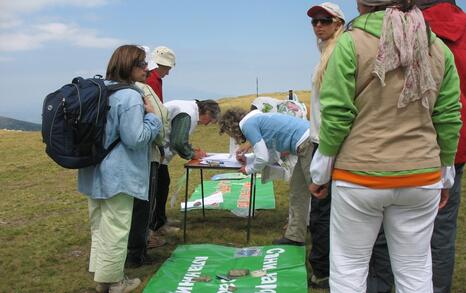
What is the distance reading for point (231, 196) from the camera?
7.37 meters

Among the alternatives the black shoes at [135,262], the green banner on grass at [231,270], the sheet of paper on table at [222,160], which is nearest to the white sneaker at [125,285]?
the green banner on grass at [231,270]

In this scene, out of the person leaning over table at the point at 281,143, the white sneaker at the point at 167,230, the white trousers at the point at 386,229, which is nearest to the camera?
the white trousers at the point at 386,229

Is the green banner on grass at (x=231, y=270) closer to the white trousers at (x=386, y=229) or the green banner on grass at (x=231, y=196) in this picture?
the white trousers at (x=386, y=229)

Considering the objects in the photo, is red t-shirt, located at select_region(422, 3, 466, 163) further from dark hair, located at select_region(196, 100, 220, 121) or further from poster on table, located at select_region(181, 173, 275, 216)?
poster on table, located at select_region(181, 173, 275, 216)

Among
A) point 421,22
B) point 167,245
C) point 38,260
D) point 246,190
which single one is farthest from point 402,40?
point 246,190

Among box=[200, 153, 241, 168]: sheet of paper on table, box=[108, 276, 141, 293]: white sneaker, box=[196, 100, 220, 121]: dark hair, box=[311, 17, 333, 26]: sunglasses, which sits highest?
box=[311, 17, 333, 26]: sunglasses

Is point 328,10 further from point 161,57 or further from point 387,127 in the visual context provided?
point 161,57

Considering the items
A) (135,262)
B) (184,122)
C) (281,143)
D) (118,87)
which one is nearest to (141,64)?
(118,87)

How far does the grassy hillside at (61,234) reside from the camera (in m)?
4.45

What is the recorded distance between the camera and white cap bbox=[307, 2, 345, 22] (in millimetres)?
3379

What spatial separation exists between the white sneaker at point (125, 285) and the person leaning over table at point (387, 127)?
2165 millimetres

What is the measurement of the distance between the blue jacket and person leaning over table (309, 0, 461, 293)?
1611 millimetres

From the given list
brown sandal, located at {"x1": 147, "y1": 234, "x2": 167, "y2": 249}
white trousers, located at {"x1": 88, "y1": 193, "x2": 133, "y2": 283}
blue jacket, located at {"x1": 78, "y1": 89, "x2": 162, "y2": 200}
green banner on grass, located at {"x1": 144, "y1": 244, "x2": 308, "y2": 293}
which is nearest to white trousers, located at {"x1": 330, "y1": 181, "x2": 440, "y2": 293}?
green banner on grass, located at {"x1": 144, "y1": 244, "x2": 308, "y2": 293}

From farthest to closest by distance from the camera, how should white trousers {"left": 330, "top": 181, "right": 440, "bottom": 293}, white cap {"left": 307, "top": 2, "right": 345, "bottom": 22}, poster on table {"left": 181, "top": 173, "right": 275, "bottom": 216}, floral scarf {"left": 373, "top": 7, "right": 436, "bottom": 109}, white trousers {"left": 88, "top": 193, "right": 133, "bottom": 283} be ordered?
poster on table {"left": 181, "top": 173, "right": 275, "bottom": 216} < white trousers {"left": 88, "top": 193, "right": 133, "bottom": 283} < white cap {"left": 307, "top": 2, "right": 345, "bottom": 22} < white trousers {"left": 330, "top": 181, "right": 440, "bottom": 293} < floral scarf {"left": 373, "top": 7, "right": 436, "bottom": 109}
